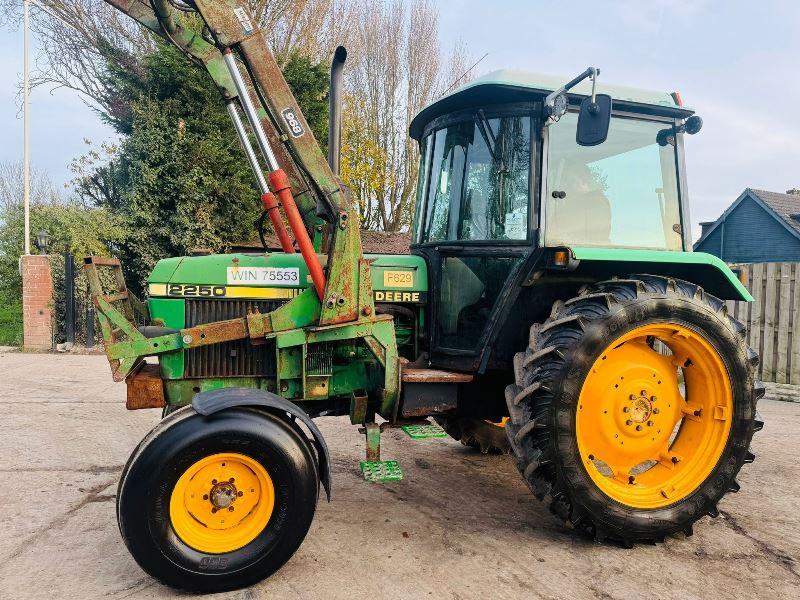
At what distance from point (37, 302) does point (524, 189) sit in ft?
33.8

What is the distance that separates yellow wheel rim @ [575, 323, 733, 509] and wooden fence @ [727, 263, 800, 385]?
502 cm

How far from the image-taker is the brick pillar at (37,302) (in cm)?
1056

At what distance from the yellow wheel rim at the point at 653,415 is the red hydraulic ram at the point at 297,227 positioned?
153 centimetres

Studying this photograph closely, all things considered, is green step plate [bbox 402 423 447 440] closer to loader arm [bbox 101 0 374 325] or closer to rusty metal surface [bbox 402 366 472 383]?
rusty metal surface [bbox 402 366 472 383]

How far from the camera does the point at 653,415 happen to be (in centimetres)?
331

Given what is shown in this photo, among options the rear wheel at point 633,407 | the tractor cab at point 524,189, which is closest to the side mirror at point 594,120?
the tractor cab at point 524,189

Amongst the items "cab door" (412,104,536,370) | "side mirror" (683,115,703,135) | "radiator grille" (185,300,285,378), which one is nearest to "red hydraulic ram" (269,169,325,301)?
"radiator grille" (185,300,285,378)

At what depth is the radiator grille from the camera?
329 cm

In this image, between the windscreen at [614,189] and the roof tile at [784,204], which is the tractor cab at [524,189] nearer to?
the windscreen at [614,189]

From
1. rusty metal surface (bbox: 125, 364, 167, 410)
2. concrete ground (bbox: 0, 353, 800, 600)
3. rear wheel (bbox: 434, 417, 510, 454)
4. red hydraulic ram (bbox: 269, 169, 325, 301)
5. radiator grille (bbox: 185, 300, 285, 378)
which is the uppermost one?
red hydraulic ram (bbox: 269, 169, 325, 301)

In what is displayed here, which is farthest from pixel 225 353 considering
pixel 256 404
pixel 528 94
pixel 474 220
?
pixel 528 94

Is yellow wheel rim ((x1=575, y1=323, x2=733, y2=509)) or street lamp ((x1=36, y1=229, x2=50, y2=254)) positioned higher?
street lamp ((x1=36, y1=229, x2=50, y2=254))

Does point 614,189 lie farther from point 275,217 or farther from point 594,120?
point 275,217

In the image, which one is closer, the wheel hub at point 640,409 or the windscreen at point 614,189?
the wheel hub at point 640,409
